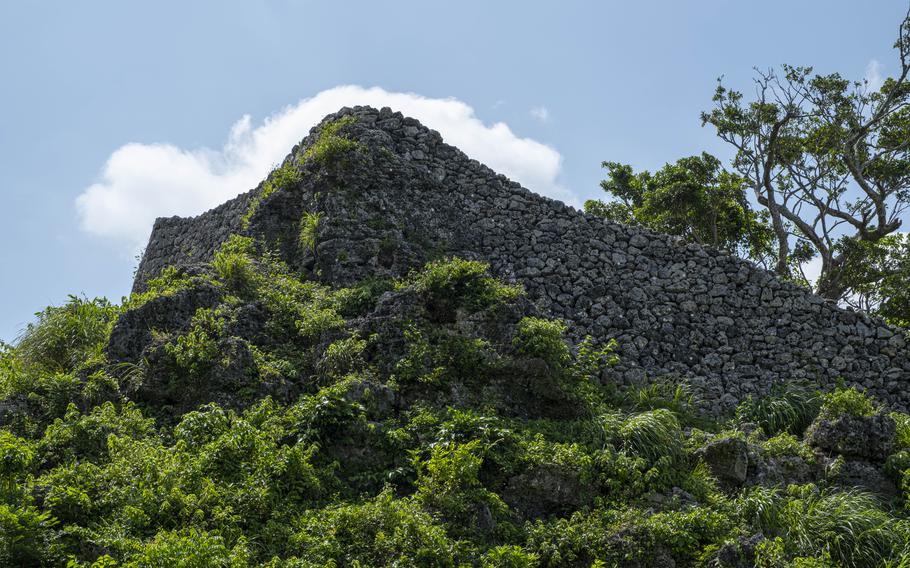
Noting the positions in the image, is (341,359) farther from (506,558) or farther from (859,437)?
(859,437)

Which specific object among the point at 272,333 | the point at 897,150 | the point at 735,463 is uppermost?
the point at 897,150

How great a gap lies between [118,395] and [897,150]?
17132mm

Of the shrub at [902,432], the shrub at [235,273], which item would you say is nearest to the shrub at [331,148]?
the shrub at [235,273]

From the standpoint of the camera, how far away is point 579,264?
15.4 metres

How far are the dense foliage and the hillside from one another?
1.4 inches

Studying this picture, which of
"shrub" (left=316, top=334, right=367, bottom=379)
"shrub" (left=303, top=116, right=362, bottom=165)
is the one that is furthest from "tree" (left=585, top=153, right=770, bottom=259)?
"shrub" (left=316, top=334, right=367, bottom=379)

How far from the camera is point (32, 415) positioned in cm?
1169

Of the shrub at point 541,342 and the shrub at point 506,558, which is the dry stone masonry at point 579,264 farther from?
the shrub at point 506,558

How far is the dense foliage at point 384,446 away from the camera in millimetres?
9492

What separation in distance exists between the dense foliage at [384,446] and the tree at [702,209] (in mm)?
7683

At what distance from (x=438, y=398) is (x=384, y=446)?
45.2 inches

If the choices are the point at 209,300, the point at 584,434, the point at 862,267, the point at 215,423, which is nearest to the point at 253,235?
the point at 209,300

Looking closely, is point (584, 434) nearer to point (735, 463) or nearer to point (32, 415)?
point (735, 463)

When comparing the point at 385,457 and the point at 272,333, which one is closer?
the point at 385,457
